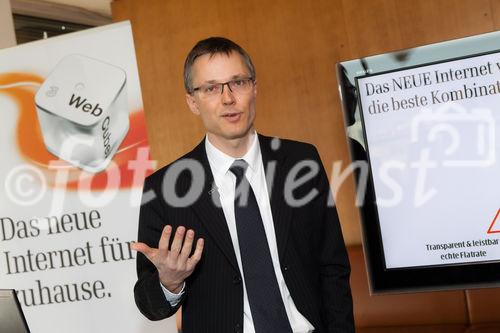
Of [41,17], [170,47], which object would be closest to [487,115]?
[170,47]

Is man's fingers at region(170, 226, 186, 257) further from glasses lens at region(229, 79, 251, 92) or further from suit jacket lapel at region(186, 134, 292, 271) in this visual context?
glasses lens at region(229, 79, 251, 92)

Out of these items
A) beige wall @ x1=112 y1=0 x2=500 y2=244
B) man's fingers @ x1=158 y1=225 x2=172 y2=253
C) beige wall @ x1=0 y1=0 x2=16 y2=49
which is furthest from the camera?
beige wall @ x1=0 y1=0 x2=16 y2=49

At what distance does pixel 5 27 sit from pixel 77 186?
2.16 metres

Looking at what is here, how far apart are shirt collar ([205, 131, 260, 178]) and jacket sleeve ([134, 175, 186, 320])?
172 mm

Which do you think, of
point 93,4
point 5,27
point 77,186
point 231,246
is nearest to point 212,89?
point 231,246

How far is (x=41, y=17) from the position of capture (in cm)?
632

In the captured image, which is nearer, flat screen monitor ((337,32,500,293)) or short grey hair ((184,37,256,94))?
short grey hair ((184,37,256,94))

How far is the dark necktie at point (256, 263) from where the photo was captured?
1760 mm

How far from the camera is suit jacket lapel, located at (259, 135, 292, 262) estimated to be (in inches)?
72.4

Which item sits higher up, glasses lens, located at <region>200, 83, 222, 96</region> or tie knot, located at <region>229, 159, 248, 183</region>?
glasses lens, located at <region>200, 83, 222, 96</region>

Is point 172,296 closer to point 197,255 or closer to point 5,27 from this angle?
point 197,255

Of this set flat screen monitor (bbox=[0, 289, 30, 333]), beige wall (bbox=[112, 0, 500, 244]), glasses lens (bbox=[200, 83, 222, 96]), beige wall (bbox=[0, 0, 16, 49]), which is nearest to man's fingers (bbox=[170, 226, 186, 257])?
glasses lens (bbox=[200, 83, 222, 96])

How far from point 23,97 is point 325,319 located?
2000mm

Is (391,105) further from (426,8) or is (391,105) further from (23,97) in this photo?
(23,97)
